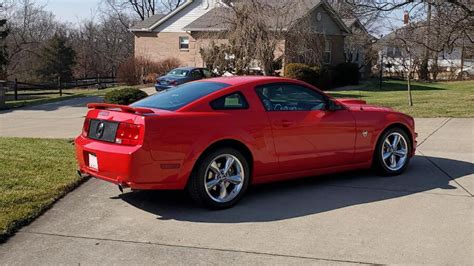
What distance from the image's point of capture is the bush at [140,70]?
37125 millimetres

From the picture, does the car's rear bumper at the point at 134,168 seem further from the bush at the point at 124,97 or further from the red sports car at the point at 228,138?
the bush at the point at 124,97

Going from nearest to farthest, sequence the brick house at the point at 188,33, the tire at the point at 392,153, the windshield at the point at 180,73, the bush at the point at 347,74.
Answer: the tire at the point at 392,153 < the windshield at the point at 180,73 < the bush at the point at 347,74 < the brick house at the point at 188,33

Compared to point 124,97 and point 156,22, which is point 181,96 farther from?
point 156,22

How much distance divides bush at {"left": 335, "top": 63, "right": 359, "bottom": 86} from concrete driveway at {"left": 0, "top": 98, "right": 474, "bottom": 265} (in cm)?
2897

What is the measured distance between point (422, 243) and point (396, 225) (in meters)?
0.49

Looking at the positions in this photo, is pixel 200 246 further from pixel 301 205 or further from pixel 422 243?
pixel 422 243

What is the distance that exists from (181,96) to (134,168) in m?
1.21

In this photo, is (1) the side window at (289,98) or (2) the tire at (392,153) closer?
(1) the side window at (289,98)

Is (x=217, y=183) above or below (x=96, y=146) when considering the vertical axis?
below

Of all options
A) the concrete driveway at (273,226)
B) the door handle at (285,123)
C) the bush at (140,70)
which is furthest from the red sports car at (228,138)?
the bush at (140,70)

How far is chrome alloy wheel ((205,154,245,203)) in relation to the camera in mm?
5590

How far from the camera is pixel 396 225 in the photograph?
509cm

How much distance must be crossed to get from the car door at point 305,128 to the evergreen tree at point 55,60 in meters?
44.2

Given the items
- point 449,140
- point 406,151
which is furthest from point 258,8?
point 406,151
